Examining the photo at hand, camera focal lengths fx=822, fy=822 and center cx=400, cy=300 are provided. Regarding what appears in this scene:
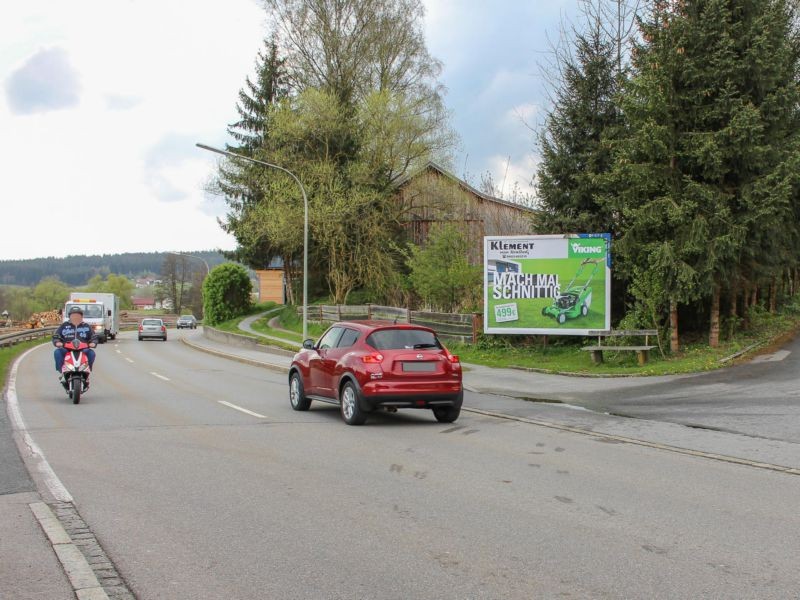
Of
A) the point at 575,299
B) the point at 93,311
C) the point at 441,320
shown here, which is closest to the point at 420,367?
the point at 575,299

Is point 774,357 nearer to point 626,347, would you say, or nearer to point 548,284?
point 626,347

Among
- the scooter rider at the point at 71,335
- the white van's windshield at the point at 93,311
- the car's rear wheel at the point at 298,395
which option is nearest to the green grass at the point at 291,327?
the white van's windshield at the point at 93,311

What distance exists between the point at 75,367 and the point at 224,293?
41082mm

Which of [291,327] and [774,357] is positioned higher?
[774,357]

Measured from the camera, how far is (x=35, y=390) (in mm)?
18297

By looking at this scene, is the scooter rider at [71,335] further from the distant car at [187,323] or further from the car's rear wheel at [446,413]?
the distant car at [187,323]

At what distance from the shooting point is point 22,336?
4359 centimetres

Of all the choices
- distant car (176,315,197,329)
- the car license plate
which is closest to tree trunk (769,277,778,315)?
the car license plate

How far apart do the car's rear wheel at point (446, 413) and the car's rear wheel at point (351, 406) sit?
1.34 m

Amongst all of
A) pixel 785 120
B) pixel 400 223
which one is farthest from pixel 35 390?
pixel 400 223

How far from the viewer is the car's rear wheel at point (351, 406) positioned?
1238cm

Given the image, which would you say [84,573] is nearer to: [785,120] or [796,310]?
[785,120]

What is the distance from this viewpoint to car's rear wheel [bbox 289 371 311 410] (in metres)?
14.5

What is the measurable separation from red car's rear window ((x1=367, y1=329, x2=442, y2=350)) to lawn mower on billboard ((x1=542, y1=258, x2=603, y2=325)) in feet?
34.9
